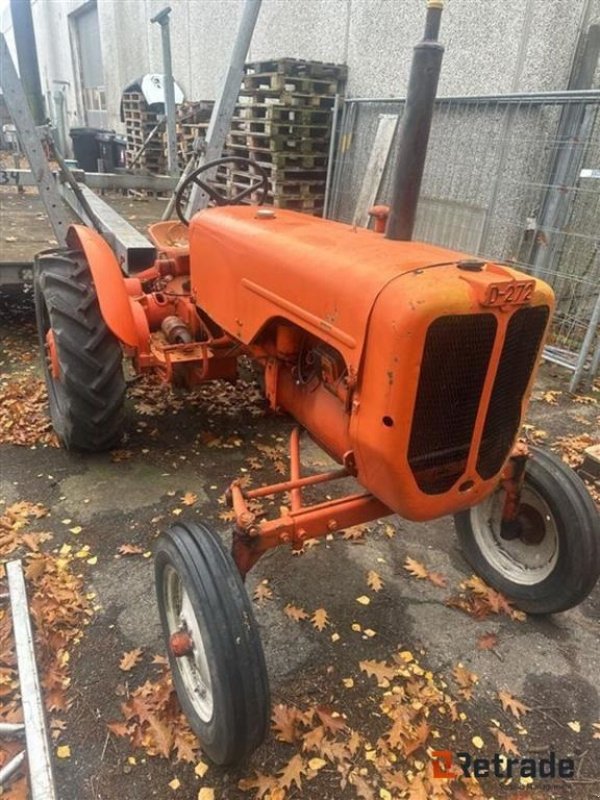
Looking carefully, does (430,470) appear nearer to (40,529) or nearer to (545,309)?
(545,309)

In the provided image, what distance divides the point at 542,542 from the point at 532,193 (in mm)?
3730

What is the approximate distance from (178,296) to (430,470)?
2179mm

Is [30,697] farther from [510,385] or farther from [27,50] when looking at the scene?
[27,50]

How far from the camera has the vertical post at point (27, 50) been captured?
4.48 m

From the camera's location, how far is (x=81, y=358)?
2945 mm

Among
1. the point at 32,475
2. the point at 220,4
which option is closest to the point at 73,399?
the point at 32,475

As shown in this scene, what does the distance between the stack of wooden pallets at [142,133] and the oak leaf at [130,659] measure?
28.2 ft

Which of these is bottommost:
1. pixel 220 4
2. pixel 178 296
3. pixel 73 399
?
pixel 73 399

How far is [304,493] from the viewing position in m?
3.27

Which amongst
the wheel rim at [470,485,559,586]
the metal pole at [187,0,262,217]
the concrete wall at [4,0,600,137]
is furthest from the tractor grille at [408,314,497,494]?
the concrete wall at [4,0,600,137]

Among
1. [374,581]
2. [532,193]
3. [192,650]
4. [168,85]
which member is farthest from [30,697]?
[168,85]

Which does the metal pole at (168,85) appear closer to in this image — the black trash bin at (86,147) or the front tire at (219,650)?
the front tire at (219,650)

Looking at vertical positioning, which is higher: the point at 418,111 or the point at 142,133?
the point at 418,111

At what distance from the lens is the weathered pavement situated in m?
1.89
